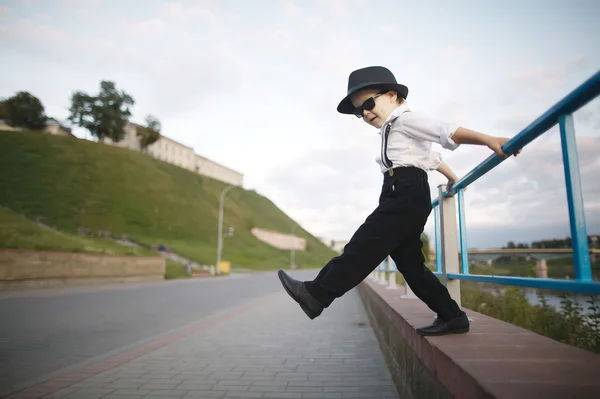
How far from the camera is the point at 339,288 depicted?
244 cm

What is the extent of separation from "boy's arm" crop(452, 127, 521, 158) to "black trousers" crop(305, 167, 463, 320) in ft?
1.06

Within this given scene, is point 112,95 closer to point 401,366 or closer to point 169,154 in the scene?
point 169,154

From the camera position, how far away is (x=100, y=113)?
296 feet

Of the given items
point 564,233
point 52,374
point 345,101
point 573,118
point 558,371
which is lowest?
point 52,374

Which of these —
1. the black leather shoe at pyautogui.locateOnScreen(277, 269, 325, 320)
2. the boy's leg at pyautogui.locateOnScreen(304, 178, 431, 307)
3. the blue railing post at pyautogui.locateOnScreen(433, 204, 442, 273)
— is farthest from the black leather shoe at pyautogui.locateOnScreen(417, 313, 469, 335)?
the blue railing post at pyautogui.locateOnScreen(433, 204, 442, 273)

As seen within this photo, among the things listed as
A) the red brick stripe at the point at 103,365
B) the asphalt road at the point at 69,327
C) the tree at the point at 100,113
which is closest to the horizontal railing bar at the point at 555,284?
the red brick stripe at the point at 103,365

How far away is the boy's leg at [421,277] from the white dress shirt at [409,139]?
405 mm

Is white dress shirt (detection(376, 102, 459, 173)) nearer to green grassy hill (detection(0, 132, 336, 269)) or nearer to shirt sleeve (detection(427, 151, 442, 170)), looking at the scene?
shirt sleeve (detection(427, 151, 442, 170))

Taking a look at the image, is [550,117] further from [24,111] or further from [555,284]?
[24,111]

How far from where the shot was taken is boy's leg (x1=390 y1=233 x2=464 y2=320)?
2498mm

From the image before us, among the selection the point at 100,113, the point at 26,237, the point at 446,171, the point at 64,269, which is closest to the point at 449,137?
the point at 446,171

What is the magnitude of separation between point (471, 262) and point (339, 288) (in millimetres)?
1277

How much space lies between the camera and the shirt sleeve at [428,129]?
88.0 inches

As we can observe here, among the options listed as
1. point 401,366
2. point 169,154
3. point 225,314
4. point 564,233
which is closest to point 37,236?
point 225,314
